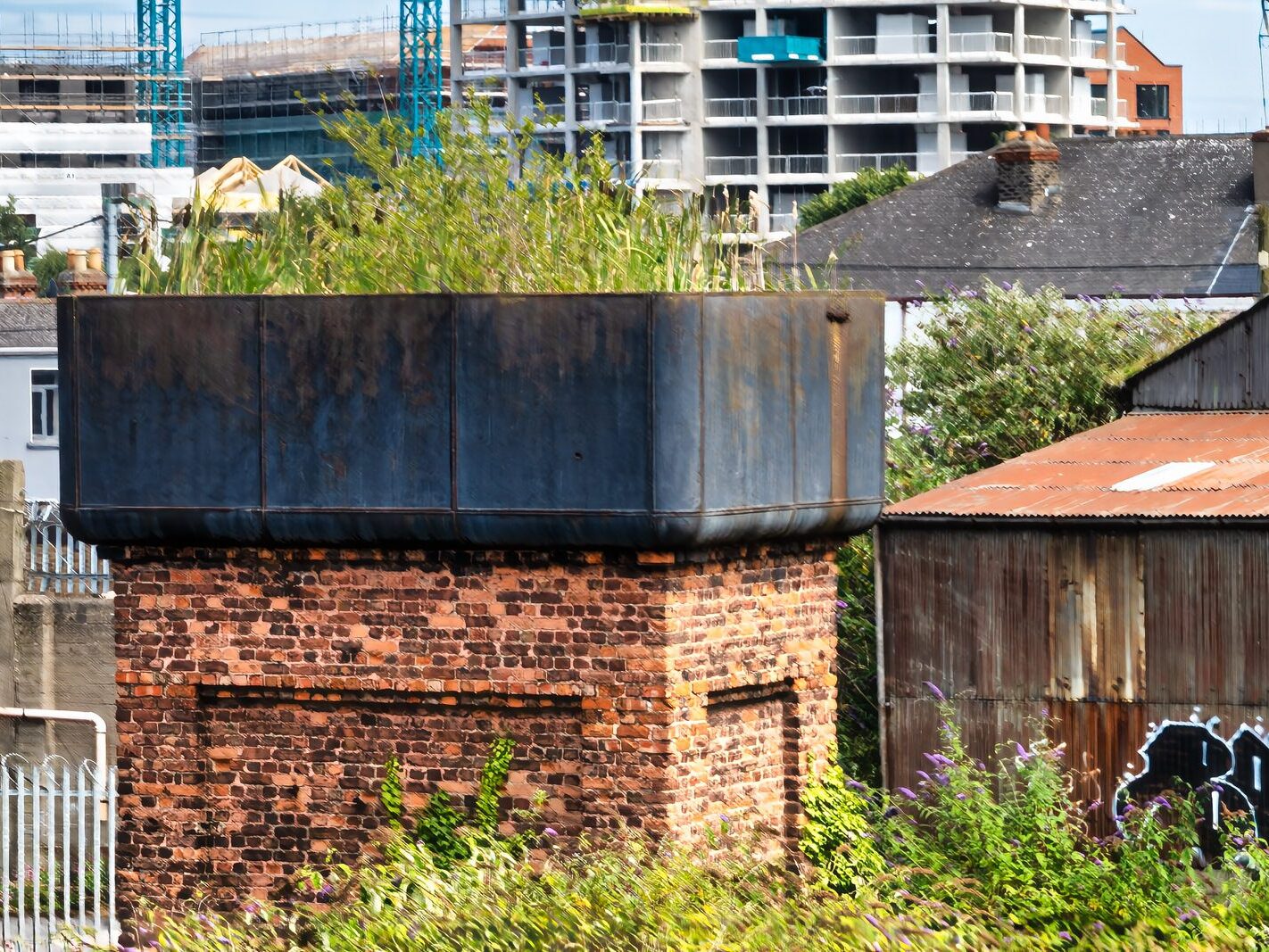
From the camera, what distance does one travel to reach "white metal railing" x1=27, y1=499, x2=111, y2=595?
2005 centimetres

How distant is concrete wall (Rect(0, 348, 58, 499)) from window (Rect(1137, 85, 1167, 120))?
97781 millimetres

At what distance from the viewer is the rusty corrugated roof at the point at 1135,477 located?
15.6m

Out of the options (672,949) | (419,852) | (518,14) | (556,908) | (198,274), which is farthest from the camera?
(518,14)

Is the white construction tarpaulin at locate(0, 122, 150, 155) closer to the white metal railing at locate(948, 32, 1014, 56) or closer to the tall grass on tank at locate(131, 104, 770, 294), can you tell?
the white metal railing at locate(948, 32, 1014, 56)

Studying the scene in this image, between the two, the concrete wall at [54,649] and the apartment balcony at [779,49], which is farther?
the apartment balcony at [779,49]

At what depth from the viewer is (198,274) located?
596 inches

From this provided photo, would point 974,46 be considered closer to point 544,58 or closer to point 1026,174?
point 544,58

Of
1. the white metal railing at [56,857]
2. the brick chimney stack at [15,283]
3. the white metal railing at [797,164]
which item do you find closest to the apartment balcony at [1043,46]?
the white metal railing at [797,164]

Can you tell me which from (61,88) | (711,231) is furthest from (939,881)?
(61,88)

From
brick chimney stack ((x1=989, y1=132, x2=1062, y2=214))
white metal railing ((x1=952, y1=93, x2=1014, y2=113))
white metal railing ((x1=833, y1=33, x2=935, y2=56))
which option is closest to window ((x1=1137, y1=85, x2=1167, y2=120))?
white metal railing ((x1=952, y1=93, x2=1014, y2=113))

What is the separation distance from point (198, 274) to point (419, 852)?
4.34 meters

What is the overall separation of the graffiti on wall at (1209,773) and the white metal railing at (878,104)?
291ft

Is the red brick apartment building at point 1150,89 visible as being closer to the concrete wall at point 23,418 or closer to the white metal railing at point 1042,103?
the white metal railing at point 1042,103

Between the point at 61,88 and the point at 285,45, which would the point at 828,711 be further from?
the point at 285,45
